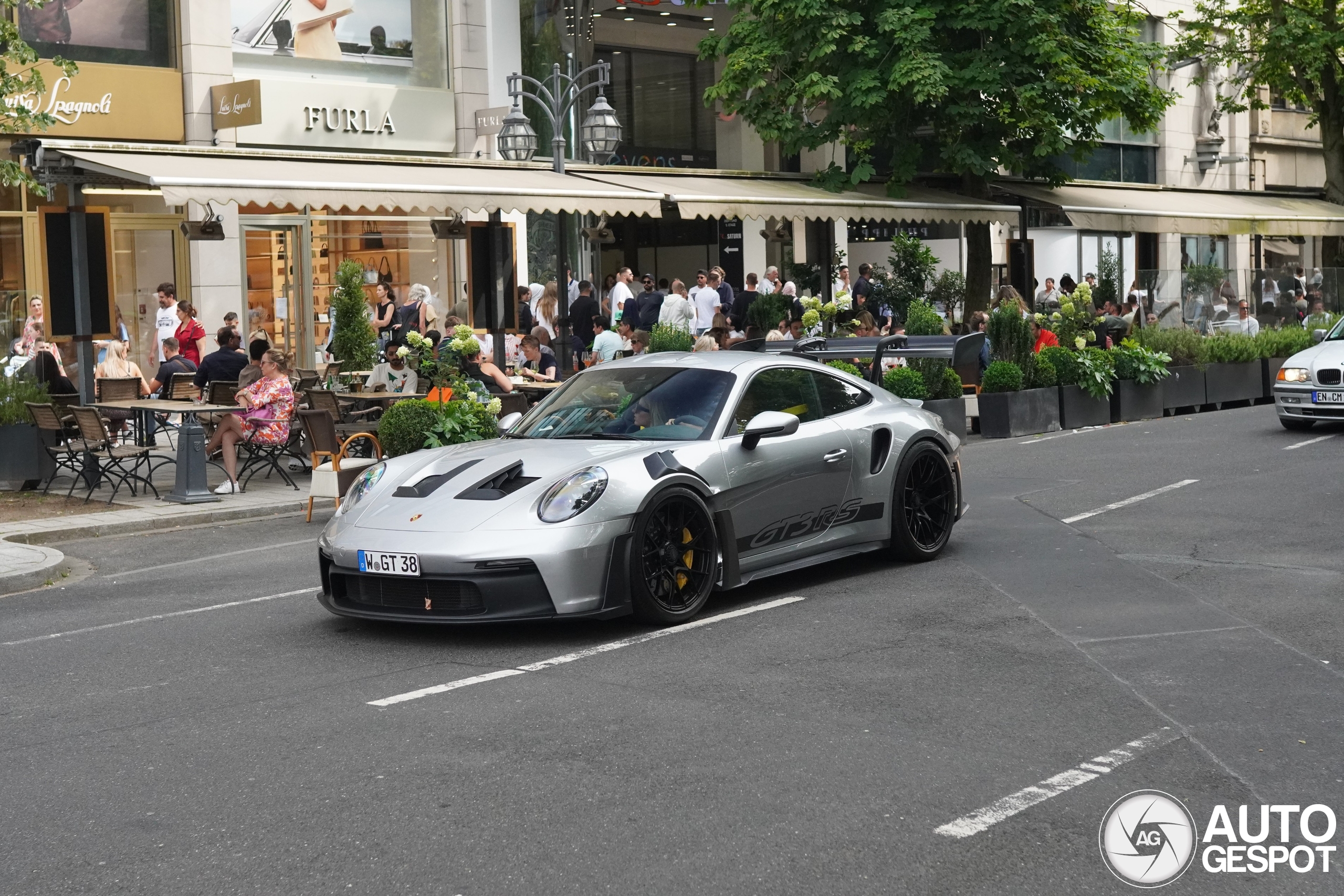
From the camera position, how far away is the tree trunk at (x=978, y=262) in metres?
29.6

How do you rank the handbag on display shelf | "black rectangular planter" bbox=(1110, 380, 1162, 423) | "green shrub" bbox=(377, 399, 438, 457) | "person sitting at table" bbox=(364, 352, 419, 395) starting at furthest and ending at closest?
the handbag on display shelf → "black rectangular planter" bbox=(1110, 380, 1162, 423) → "person sitting at table" bbox=(364, 352, 419, 395) → "green shrub" bbox=(377, 399, 438, 457)

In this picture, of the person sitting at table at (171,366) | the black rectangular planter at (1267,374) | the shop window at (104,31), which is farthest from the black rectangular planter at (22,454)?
the black rectangular planter at (1267,374)

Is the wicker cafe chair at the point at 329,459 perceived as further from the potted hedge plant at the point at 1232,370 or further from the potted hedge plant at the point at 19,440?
the potted hedge plant at the point at 1232,370

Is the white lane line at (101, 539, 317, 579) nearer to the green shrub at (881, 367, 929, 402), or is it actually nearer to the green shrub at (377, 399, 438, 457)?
the green shrub at (377, 399, 438, 457)

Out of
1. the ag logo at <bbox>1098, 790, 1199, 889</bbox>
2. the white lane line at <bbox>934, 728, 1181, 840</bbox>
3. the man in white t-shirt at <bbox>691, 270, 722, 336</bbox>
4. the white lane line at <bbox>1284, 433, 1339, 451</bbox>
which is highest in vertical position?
the man in white t-shirt at <bbox>691, 270, 722, 336</bbox>

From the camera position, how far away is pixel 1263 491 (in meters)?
12.9

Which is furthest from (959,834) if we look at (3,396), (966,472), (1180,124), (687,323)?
(1180,124)

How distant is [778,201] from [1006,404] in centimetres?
522

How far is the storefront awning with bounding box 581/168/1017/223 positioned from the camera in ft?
70.7

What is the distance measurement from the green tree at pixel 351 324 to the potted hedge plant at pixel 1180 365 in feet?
34.1

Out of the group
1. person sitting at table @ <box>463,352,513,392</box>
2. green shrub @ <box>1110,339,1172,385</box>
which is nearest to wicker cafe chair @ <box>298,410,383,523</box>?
person sitting at table @ <box>463,352,513,392</box>

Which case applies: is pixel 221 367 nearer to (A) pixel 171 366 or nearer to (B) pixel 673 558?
(A) pixel 171 366

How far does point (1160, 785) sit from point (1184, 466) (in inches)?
393

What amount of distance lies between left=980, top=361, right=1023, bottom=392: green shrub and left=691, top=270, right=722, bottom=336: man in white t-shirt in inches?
279
